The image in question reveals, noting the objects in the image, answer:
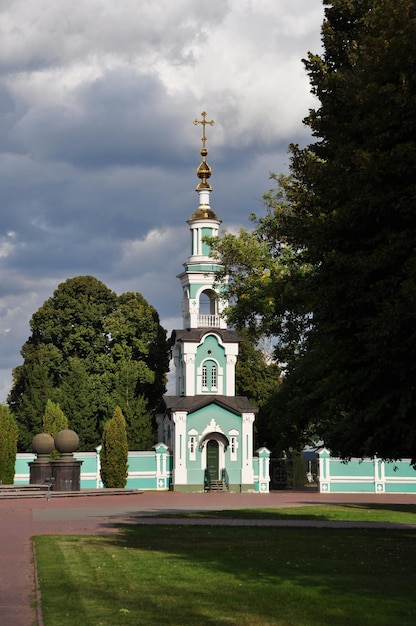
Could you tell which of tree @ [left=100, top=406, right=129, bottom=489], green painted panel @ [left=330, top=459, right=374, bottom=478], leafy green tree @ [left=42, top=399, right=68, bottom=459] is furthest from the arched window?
green painted panel @ [left=330, top=459, right=374, bottom=478]

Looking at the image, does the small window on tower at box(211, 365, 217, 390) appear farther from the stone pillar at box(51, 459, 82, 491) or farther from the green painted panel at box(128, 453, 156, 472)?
the stone pillar at box(51, 459, 82, 491)

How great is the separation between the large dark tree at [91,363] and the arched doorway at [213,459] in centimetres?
651

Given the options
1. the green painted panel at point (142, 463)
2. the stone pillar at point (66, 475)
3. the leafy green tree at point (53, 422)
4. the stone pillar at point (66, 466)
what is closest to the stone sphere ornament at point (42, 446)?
the stone pillar at point (66, 466)

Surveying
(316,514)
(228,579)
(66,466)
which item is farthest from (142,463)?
(228,579)

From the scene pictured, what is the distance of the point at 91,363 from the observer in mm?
59344

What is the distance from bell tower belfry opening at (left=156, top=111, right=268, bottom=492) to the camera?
164 feet

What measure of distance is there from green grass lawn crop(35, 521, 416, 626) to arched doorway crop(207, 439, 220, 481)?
3047 cm

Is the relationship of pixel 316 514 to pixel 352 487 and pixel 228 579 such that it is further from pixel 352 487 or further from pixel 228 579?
pixel 352 487

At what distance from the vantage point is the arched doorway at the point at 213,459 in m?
50.3

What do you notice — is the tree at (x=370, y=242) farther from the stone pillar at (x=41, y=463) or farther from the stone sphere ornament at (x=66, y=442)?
the stone pillar at (x=41, y=463)

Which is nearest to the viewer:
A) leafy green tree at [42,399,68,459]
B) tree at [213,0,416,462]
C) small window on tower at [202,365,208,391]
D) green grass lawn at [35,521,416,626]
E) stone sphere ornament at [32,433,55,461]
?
green grass lawn at [35,521,416,626]

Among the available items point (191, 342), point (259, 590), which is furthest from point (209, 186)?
point (259, 590)

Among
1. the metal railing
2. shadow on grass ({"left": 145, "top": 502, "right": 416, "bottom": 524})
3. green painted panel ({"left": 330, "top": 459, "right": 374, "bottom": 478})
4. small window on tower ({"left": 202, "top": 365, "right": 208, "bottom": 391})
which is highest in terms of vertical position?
the metal railing

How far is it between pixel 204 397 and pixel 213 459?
3.14 m
